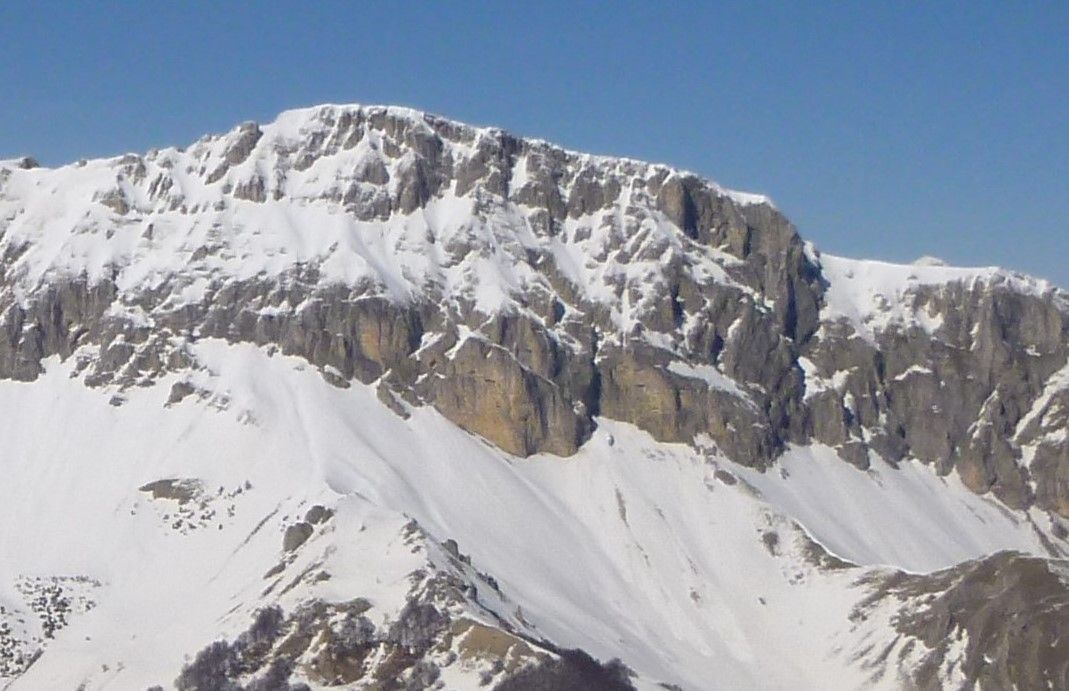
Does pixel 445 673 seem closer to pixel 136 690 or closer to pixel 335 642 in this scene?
pixel 335 642

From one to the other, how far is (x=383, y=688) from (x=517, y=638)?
1387 centimetres

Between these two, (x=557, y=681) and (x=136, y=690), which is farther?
(x=136, y=690)

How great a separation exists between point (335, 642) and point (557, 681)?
24.8 m

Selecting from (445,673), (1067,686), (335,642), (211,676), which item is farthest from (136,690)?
(1067,686)

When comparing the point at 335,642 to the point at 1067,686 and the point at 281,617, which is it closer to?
the point at 281,617

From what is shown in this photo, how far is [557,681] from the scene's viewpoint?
17712 centimetres

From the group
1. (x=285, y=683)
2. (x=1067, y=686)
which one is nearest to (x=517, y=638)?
(x=285, y=683)

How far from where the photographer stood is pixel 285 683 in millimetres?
185500

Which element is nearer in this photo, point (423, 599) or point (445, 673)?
point (445, 673)

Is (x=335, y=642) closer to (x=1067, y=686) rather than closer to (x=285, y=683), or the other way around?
(x=285, y=683)

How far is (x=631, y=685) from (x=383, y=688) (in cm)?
3018

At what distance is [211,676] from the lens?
193000 mm

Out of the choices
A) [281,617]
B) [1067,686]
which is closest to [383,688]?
[281,617]

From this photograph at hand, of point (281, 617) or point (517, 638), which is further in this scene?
point (281, 617)
